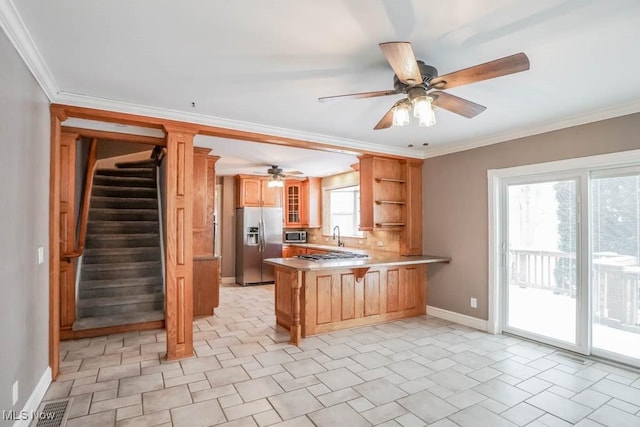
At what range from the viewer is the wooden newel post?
3910 mm

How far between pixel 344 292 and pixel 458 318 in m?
1.67

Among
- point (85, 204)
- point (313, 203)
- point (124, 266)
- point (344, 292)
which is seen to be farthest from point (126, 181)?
point (344, 292)

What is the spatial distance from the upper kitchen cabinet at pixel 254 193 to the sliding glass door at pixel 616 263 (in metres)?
5.83

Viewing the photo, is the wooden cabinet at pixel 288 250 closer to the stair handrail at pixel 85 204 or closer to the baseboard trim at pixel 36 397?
the stair handrail at pixel 85 204

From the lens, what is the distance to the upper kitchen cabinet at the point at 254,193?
7613 millimetres

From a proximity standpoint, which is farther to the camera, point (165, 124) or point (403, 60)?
point (165, 124)

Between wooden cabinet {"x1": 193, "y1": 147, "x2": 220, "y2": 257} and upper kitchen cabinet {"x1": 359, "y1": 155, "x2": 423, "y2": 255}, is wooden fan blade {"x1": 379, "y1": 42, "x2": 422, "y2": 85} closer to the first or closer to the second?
upper kitchen cabinet {"x1": 359, "y1": 155, "x2": 423, "y2": 255}

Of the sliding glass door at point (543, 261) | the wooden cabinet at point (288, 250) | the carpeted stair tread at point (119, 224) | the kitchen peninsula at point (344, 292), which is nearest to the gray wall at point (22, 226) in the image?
the kitchen peninsula at point (344, 292)

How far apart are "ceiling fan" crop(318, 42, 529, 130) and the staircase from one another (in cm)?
399

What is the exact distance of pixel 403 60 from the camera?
1866 millimetres

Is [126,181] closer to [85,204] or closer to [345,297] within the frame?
[85,204]

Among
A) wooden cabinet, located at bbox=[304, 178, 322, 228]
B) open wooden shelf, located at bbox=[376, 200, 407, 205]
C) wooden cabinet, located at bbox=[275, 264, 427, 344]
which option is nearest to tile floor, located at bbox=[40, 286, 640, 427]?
wooden cabinet, located at bbox=[275, 264, 427, 344]

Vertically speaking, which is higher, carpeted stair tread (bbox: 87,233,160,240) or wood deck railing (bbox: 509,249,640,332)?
carpeted stair tread (bbox: 87,233,160,240)

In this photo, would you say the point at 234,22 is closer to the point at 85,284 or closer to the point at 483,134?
the point at 483,134
